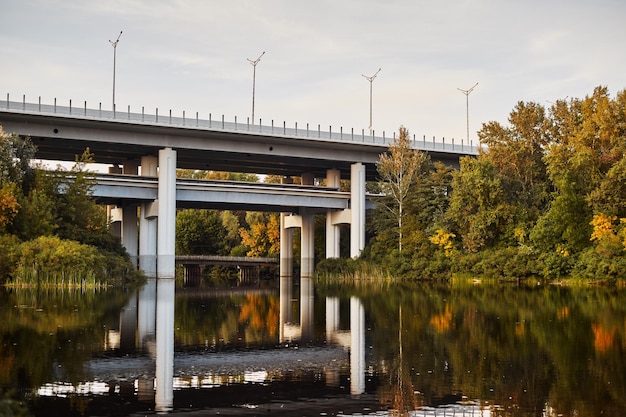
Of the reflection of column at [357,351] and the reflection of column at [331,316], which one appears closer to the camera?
the reflection of column at [357,351]

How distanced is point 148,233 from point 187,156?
818 centimetres

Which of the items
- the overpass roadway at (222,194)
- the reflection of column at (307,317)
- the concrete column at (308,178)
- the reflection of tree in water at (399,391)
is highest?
the concrete column at (308,178)

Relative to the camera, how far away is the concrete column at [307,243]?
7494 centimetres

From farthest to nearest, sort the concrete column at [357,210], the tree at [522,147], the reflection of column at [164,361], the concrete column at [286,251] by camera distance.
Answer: the concrete column at [286,251]
the concrete column at [357,210]
the tree at [522,147]
the reflection of column at [164,361]

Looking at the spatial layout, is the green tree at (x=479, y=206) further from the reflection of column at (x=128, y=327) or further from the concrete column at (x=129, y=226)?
the reflection of column at (x=128, y=327)

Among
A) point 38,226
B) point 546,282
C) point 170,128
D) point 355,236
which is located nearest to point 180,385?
point 38,226

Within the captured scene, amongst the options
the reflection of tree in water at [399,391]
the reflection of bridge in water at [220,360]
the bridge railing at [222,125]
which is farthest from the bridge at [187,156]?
the reflection of tree in water at [399,391]

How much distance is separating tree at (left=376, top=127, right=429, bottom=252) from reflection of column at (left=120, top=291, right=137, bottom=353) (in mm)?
33058

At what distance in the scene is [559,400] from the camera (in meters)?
12.0

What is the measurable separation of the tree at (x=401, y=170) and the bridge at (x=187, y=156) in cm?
371

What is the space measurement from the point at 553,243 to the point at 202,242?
49.3 meters

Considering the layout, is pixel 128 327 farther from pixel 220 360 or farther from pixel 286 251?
pixel 286 251

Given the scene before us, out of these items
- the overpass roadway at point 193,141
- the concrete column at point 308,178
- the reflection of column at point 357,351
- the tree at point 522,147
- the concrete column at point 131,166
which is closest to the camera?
the reflection of column at point 357,351

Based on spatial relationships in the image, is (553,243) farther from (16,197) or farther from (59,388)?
(59,388)
